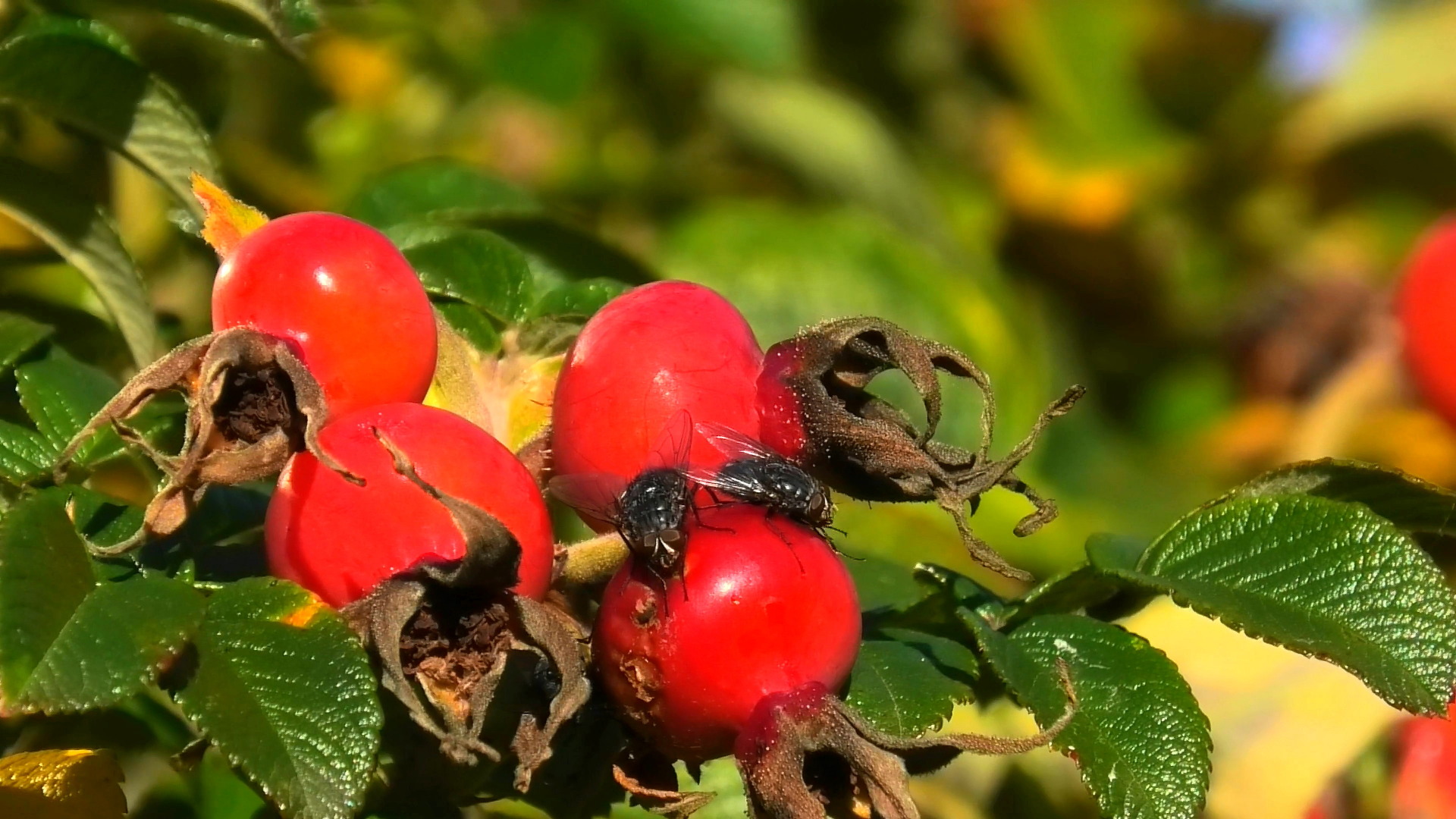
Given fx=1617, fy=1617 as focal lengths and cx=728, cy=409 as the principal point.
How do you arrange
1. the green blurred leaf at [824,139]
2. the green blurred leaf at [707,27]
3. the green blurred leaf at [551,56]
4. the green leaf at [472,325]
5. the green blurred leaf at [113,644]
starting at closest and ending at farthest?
the green blurred leaf at [113,644]
the green leaf at [472,325]
the green blurred leaf at [551,56]
the green blurred leaf at [707,27]
the green blurred leaf at [824,139]

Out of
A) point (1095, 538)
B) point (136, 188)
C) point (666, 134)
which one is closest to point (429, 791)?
point (1095, 538)

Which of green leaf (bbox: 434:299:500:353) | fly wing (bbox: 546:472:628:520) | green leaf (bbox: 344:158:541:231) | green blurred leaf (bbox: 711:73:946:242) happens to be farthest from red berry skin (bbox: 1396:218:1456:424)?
fly wing (bbox: 546:472:628:520)

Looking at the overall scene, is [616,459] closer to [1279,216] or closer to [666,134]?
[666,134]

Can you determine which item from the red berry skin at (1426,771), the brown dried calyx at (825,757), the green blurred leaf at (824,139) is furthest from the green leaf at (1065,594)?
the green blurred leaf at (824,139)

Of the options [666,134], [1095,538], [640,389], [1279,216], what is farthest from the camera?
[1279,216]

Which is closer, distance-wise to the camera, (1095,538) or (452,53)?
(1095,538)

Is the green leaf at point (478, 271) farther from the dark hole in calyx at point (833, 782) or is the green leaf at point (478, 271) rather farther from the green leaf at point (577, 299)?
the dark hole in calyx at point (833, 782)

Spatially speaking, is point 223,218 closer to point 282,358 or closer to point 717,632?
point 282,358
